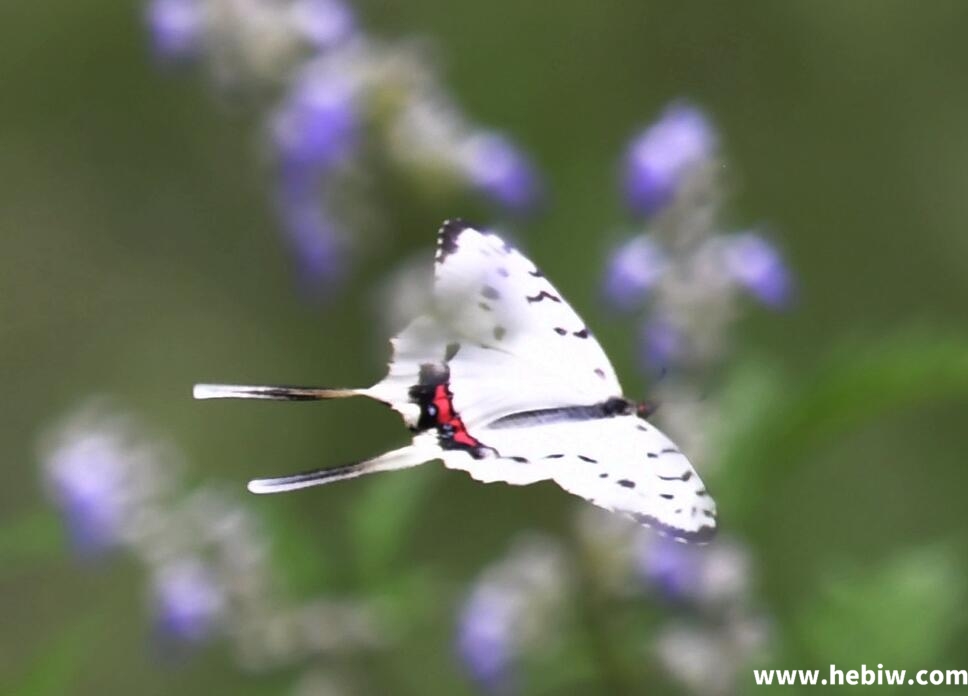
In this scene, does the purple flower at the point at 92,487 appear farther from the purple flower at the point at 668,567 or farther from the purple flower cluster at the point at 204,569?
the purple flower at the point at 668,567

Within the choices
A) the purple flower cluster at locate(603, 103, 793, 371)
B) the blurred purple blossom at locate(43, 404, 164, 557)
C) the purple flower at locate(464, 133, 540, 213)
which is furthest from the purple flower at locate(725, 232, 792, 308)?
the blurred purple blossom at locate(43, 404, 164, 557)

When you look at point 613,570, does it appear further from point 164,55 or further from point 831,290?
point 831,290

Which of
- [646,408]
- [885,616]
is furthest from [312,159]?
[885,616]

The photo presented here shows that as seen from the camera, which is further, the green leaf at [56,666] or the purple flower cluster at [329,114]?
the purple flower cluster at [329,114]

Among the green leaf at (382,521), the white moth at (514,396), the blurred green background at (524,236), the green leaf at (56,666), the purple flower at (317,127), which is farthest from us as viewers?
the blurred green background at (524,236)

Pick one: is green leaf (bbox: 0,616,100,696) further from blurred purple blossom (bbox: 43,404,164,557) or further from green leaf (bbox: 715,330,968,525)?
green leaf (bbox: 715,330,968,525)

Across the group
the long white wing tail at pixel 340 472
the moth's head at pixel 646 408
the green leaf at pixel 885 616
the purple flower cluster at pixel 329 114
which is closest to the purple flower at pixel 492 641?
the green leaf at pixel 885 616
